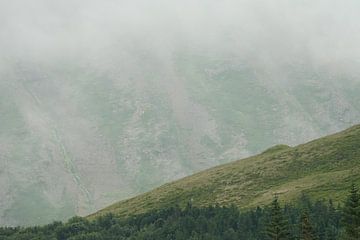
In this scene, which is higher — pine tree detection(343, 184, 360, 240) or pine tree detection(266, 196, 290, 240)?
pine tree detection(343, 184, 360, 240)

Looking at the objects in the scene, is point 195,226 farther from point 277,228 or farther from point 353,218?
point 353,218

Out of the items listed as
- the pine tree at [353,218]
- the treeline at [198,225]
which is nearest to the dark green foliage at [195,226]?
the treeline at [198,225]

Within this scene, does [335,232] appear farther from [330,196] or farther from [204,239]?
[330,196]

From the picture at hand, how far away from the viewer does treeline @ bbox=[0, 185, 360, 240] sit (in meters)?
112

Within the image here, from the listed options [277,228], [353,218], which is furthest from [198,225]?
[353,218]

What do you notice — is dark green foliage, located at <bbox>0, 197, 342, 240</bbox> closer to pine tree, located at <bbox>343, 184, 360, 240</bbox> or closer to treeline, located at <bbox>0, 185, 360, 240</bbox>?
treeline, located at <bbox>0, 185, 360, 240</bbox>

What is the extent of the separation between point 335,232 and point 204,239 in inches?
1160

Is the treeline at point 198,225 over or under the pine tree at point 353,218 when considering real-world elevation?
under

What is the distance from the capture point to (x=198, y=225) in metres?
133

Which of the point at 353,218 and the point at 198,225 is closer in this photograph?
the point at 353,218

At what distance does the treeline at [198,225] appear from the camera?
112 metres

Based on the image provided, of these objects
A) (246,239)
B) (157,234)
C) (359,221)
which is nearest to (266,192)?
(157,234)

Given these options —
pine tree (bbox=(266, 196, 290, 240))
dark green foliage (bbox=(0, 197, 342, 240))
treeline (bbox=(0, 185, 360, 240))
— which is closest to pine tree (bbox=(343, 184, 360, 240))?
pine tree (bbox=(266, 196, 290, 240))

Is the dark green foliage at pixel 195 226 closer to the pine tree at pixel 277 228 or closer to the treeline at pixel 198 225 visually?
the treeline at pixel 198 225
